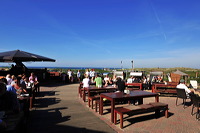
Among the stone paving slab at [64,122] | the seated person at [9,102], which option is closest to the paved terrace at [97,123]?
the stone paving slab at [64,122]

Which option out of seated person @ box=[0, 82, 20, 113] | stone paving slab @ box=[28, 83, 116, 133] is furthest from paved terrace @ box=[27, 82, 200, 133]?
seated person @ box=[0, 82, 20, 113]

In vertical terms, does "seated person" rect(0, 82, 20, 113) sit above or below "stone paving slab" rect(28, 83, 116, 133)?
above

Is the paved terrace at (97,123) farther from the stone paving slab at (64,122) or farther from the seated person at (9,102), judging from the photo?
the seated person at (9,102)

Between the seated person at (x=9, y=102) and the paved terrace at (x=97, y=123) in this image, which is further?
the paved terrace at (x=97, y=123)

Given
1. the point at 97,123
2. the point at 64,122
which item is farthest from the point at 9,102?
the point at 97,123

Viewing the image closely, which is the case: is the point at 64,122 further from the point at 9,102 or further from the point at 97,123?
the point at 9,102

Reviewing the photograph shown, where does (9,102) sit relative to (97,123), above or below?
above

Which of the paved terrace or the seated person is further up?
the seated person

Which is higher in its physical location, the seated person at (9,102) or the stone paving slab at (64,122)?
the seated person at (9,102)

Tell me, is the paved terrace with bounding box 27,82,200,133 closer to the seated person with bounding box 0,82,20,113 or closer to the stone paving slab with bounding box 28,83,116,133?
the stone paving slab with bounding box 28,83,116,133

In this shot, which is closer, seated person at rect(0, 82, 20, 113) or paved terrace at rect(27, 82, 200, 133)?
seated person at rect(0, 82, 20, 113)

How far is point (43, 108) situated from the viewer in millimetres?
5805

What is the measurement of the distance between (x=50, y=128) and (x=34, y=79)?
18.9ft

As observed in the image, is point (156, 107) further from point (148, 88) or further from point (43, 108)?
point (148, 88)
